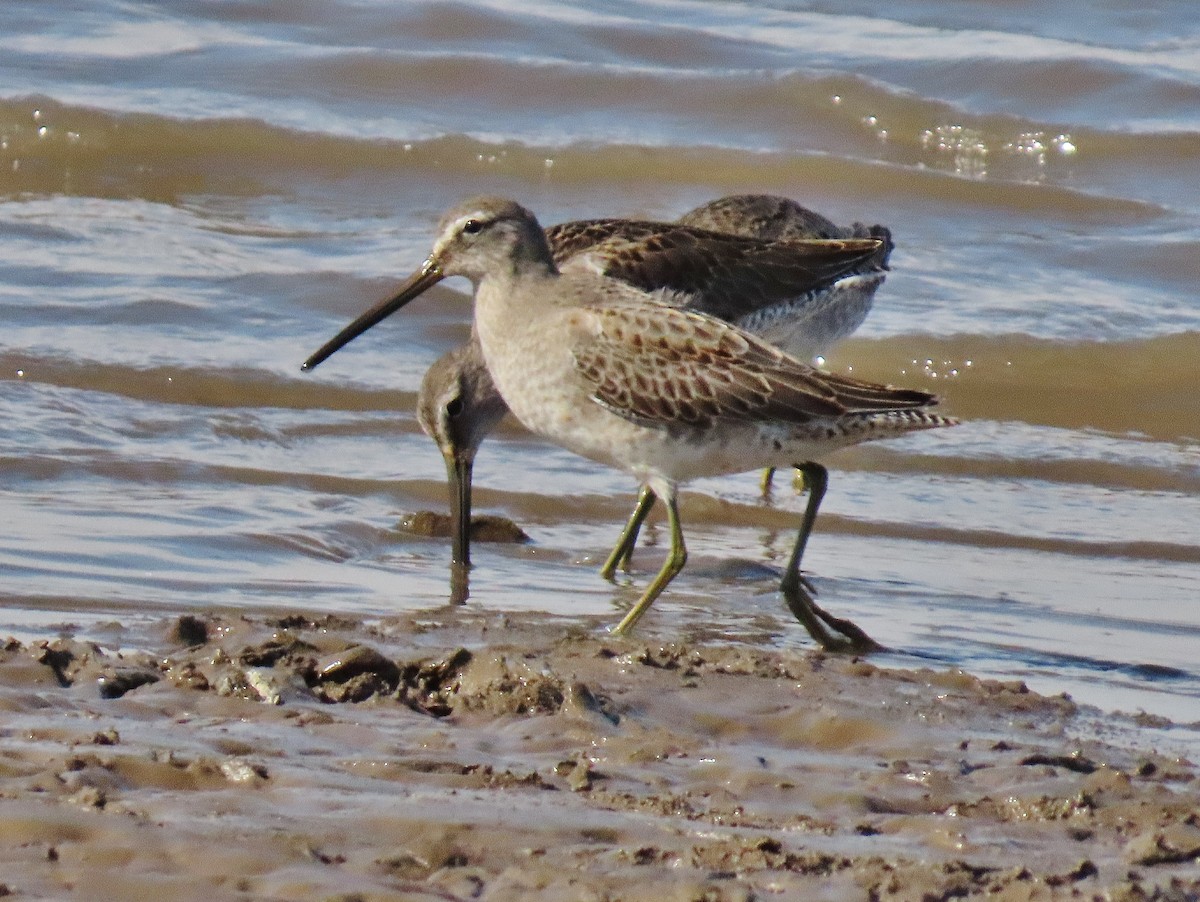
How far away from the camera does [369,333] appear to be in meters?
8.92

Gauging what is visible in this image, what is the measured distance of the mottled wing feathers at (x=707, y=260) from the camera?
22.3 feet

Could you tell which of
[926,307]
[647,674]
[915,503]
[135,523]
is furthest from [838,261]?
[647,674]

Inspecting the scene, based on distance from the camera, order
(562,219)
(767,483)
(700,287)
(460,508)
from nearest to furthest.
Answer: (460,508)
(700,287)
(767,483)
(562,219)

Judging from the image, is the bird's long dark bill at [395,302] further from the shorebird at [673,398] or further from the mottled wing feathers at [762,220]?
the mottled wing feathers at [762,220]

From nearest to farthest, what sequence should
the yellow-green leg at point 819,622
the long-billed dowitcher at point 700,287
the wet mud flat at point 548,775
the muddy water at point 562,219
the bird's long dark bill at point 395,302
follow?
the wet mud flat at point 548,775
the yellow-green leg at point 819,622
the muddy water at point 562,219
the bird's long dark bill at point 395,302
the long-billed dowitcher at point 700,287

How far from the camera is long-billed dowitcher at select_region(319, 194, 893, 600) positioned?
6.61 m

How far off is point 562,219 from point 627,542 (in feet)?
16.6

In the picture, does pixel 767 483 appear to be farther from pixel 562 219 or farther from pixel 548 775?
pixel 548 775

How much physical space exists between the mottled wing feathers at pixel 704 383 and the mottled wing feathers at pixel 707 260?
1403mm

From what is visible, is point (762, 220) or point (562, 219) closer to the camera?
point (762, 220)

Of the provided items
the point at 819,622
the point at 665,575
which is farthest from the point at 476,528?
the point at 819,622

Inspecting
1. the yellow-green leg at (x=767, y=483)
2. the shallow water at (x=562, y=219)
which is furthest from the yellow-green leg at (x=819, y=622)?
the yellow-green leg at (x=767, y=483)

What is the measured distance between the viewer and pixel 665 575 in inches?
208

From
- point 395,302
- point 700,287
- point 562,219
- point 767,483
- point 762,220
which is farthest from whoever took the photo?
point 562,219
